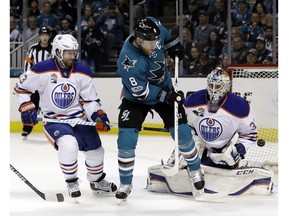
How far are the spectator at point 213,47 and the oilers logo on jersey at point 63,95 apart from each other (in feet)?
12.0

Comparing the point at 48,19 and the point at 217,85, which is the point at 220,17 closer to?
the point at 48,19

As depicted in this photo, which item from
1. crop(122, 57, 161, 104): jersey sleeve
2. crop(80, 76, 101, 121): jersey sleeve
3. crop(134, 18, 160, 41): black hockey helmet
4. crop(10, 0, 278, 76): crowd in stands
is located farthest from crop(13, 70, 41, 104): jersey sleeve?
crop(10, 0, 278, 76): crowd in stands

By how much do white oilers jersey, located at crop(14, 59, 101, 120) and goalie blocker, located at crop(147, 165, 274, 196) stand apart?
536 millimetres

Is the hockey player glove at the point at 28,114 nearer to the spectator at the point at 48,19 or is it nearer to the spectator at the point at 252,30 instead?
the spectator at the point at 252,30

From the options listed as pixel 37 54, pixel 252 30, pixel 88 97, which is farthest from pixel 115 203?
→ pixel 252 30

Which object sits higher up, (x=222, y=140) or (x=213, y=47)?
(x=213, y=47)

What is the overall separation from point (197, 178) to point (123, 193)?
39 centimetres

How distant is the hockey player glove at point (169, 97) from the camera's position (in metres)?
3.51

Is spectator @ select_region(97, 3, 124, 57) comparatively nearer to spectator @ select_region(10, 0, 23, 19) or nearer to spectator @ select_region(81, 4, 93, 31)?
A: spectator @ select_region(81, 4, 93, 31)

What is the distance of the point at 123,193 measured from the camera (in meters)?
3.59

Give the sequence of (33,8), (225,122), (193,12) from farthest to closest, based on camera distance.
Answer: (33,8) < (193,12) < (225,122)

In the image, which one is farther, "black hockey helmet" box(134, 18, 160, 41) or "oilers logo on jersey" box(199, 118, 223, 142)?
"oilers logo on jersey" box(199, 118, 223, 142)

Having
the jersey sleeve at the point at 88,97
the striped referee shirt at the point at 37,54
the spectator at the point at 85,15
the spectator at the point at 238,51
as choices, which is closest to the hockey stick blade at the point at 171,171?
the jersey sleeve at the point at 88,97

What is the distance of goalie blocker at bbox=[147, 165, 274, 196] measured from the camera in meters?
3.79
